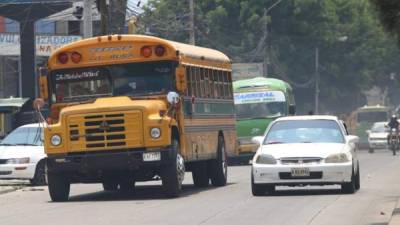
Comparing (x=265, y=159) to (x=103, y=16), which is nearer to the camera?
(x=265, y=159)

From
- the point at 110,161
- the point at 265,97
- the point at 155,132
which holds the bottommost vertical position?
the point at 110,161

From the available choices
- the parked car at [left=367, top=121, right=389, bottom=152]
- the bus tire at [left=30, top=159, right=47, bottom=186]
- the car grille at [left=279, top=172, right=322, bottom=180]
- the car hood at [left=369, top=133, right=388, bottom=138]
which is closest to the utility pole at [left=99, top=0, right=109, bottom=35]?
the bus tire at [left=30, top=159, right=47, bottom=186]

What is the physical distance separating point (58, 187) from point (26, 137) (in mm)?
7853

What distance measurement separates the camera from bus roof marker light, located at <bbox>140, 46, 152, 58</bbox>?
21.1m

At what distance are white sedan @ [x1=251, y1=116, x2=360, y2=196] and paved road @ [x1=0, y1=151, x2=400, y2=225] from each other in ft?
1.04

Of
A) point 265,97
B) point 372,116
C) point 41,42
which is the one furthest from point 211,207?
point 372,116

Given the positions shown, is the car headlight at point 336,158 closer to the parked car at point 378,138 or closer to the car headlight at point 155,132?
the car headlight at point 155,132

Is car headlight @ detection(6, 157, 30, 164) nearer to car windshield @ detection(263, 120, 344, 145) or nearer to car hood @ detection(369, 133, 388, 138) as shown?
car windshield @ detection(263, 120, 344, 145)

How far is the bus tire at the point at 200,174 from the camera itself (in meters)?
24.4

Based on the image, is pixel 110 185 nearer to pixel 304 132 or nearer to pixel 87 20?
pixel 304 132

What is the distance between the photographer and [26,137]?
28688 mm

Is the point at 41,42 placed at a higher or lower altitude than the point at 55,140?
higher

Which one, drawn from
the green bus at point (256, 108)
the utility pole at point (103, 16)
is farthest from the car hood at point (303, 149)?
the green bus at point (256, 108)

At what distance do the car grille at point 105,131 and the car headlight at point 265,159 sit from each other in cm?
225
